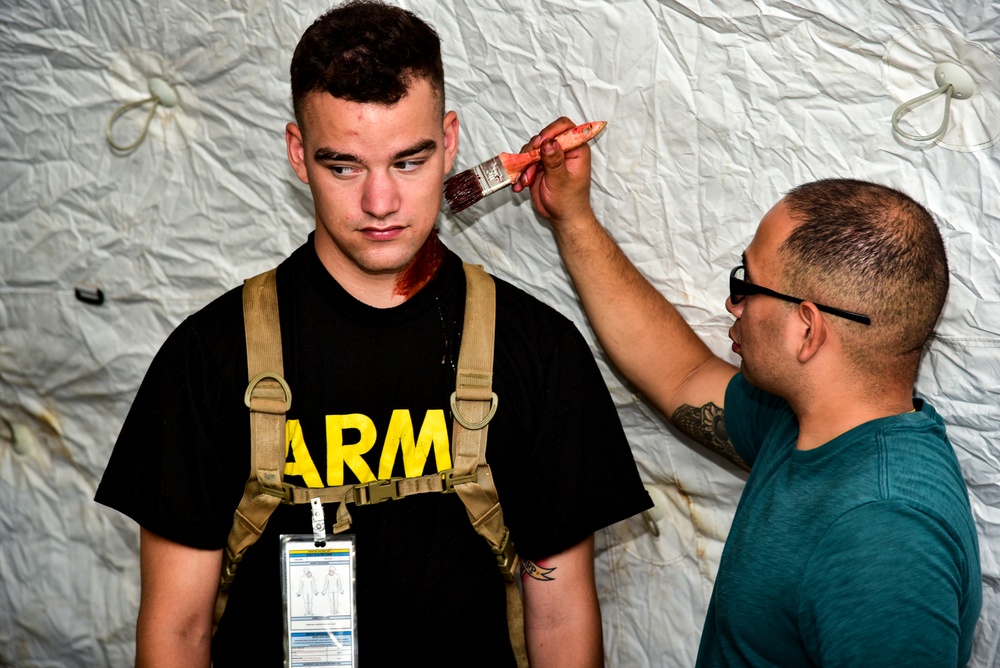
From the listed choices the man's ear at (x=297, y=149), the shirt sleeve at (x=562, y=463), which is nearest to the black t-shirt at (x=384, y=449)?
the shirt sleeve at (x=562, y=463)

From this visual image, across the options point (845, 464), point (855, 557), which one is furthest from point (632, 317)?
point (855, 557)

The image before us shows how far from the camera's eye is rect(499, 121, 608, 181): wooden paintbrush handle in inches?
67.0

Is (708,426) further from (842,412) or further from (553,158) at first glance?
(553,158)

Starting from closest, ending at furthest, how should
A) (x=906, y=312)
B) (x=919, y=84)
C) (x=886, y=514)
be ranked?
(x=886, y=514)
(x=906, y=312)
(x=919, y=84)

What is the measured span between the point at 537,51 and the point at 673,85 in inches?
10.0

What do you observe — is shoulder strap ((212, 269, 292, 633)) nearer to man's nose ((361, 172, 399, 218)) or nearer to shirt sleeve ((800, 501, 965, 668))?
man's nose ((361, 172, 399, 218))

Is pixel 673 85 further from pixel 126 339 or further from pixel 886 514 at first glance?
pixel 126 339

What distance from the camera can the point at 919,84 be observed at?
1562mm

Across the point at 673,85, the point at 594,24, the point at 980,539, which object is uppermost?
the point at 594,24

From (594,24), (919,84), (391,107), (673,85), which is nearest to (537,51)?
(594,24)

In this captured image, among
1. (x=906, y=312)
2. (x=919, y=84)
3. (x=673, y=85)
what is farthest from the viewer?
(x=673, y=85)

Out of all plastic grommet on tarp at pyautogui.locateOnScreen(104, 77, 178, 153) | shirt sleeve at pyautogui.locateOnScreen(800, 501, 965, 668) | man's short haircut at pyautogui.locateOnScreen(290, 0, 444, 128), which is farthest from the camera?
plastic grommet on tarp at pyautogui.locateOnScreen(104, 77, 178, 153)

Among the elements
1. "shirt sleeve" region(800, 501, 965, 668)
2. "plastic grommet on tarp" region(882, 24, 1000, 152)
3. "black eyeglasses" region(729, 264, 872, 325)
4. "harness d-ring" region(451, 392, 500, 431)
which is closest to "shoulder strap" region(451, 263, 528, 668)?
"harness d-ring" region(451, 392, 500, 431)

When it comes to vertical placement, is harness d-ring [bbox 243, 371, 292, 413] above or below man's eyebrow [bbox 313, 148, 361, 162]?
below
